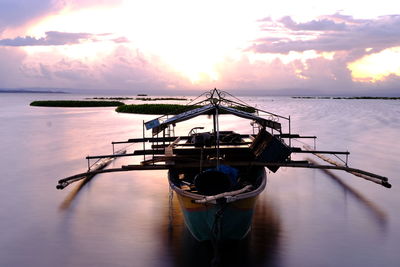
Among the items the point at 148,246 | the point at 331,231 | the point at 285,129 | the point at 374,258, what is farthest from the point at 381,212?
the point at 285,129

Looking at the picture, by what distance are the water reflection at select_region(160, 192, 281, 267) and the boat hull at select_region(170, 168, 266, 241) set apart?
1.43ft

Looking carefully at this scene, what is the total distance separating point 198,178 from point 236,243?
1.86 meters

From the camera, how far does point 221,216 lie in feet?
21.3

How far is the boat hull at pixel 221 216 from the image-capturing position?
6.56 m

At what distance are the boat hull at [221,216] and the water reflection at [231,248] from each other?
436 mm

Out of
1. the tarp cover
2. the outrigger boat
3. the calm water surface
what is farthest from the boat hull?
the tarp cover

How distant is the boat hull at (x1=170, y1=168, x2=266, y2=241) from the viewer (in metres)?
6.56

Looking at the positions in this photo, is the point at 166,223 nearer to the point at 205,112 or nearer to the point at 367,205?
the point at 205,112

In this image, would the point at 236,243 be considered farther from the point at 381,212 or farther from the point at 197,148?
the point at 381,212

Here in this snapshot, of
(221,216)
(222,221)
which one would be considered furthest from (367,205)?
(221,216)

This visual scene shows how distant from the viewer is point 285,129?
124ft

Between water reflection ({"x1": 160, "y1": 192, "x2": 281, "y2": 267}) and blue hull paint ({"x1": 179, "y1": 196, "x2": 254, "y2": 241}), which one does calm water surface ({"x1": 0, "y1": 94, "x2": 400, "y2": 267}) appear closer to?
water reflection ({"x1": 160, "y1": 192, "x2": 281, "y2": 267})

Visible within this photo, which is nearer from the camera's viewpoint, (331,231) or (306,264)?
(306,264)

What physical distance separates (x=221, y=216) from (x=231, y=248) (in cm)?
167
